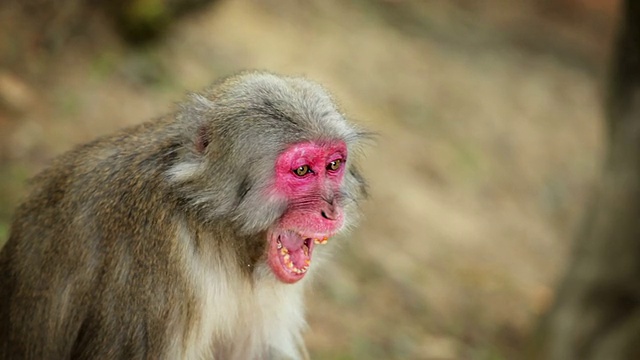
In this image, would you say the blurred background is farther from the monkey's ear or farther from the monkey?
the monkey's ear

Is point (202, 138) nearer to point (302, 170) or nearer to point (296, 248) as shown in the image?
point (302, 170)

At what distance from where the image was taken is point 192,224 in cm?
418

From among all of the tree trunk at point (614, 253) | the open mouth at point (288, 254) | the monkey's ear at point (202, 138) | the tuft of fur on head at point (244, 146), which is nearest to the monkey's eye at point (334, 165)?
the tuft of fur on head at point (244, 146)

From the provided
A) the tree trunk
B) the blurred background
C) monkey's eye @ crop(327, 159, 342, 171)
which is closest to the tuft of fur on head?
monkey's eye @ crop(327, 159, 342, 171)

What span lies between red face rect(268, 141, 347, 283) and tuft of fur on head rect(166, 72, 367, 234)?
1.4 inches

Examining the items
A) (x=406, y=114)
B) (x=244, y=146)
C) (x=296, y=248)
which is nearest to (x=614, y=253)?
(x=406, y=114)

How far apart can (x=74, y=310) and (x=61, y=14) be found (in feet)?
14.8

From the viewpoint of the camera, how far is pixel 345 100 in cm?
1050

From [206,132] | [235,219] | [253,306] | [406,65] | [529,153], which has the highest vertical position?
[406,65]

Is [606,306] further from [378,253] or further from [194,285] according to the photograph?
[194,285]

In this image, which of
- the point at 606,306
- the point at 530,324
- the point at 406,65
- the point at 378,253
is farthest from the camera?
the point at 406,65

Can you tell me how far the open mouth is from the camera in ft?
13.7

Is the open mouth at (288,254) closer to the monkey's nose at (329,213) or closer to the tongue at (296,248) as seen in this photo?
the tongue at (296,248)

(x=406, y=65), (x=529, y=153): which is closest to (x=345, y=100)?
(x=406, y=65)
